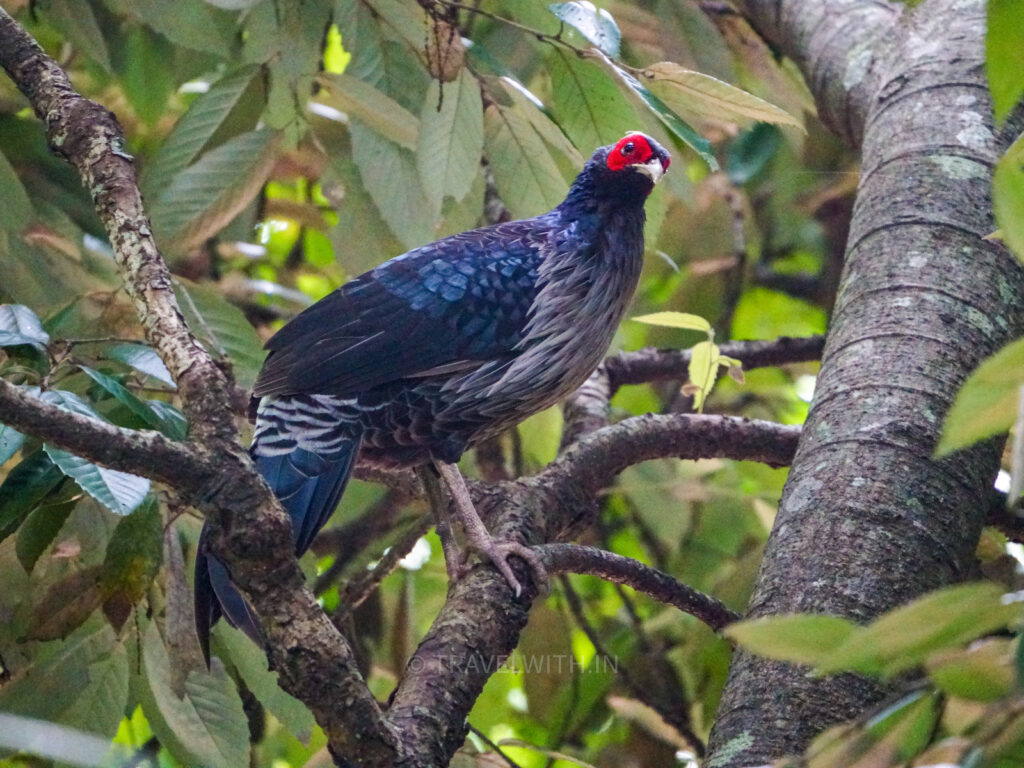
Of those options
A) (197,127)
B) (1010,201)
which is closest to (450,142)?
(197,127)

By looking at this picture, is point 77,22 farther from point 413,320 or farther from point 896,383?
point 896,383

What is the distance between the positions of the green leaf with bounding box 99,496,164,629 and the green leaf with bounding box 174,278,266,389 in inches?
30.8

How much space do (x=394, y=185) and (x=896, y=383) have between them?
1.39 metres

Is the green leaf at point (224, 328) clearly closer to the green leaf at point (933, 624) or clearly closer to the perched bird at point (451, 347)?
the perched bird at point (451, 347)

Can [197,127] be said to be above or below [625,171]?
below

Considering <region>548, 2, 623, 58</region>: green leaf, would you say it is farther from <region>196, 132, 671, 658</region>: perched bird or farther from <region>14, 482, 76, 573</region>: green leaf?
<region>14, 482, 76, 573</region>: green leaf

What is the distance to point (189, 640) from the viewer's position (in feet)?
7.63

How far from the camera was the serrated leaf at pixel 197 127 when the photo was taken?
10.5 feet

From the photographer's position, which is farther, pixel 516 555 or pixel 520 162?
pixel 520 162

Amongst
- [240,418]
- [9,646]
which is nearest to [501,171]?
[240,418]

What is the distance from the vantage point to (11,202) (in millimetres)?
2984

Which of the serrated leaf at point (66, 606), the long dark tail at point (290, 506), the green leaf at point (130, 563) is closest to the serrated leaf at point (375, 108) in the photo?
the long dark tail at point (290, 506)

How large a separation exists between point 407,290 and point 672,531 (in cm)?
153

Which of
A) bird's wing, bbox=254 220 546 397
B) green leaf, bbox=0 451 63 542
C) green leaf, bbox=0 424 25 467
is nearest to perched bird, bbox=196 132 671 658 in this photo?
bird's wing, bbox=254 220 546 397
